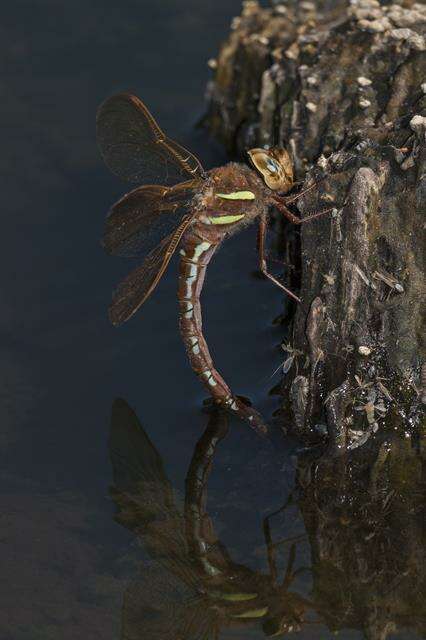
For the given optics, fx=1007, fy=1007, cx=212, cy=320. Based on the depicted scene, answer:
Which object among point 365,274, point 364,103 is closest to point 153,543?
→ point 365,274

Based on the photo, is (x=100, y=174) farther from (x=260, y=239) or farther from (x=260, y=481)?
(x=260, y=481)

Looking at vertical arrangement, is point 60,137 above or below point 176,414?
above

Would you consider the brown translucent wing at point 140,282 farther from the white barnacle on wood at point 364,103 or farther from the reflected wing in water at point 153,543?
the white barnacle on wood at point 364,103

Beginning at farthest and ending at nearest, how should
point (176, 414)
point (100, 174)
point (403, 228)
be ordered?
point (100, 174) < point (176, 414) < point (403, 228)

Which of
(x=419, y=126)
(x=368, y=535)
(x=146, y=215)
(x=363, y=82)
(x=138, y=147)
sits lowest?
(x=368, y=535)

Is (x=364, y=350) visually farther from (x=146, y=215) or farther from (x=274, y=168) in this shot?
(x=146, y=215)

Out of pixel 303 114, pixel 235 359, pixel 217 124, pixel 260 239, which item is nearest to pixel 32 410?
pixel 235 359

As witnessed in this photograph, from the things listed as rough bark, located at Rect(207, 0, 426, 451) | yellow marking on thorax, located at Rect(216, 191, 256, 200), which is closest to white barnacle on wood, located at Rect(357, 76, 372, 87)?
rough bark, located at Rect(207, 0, 426, 451)
